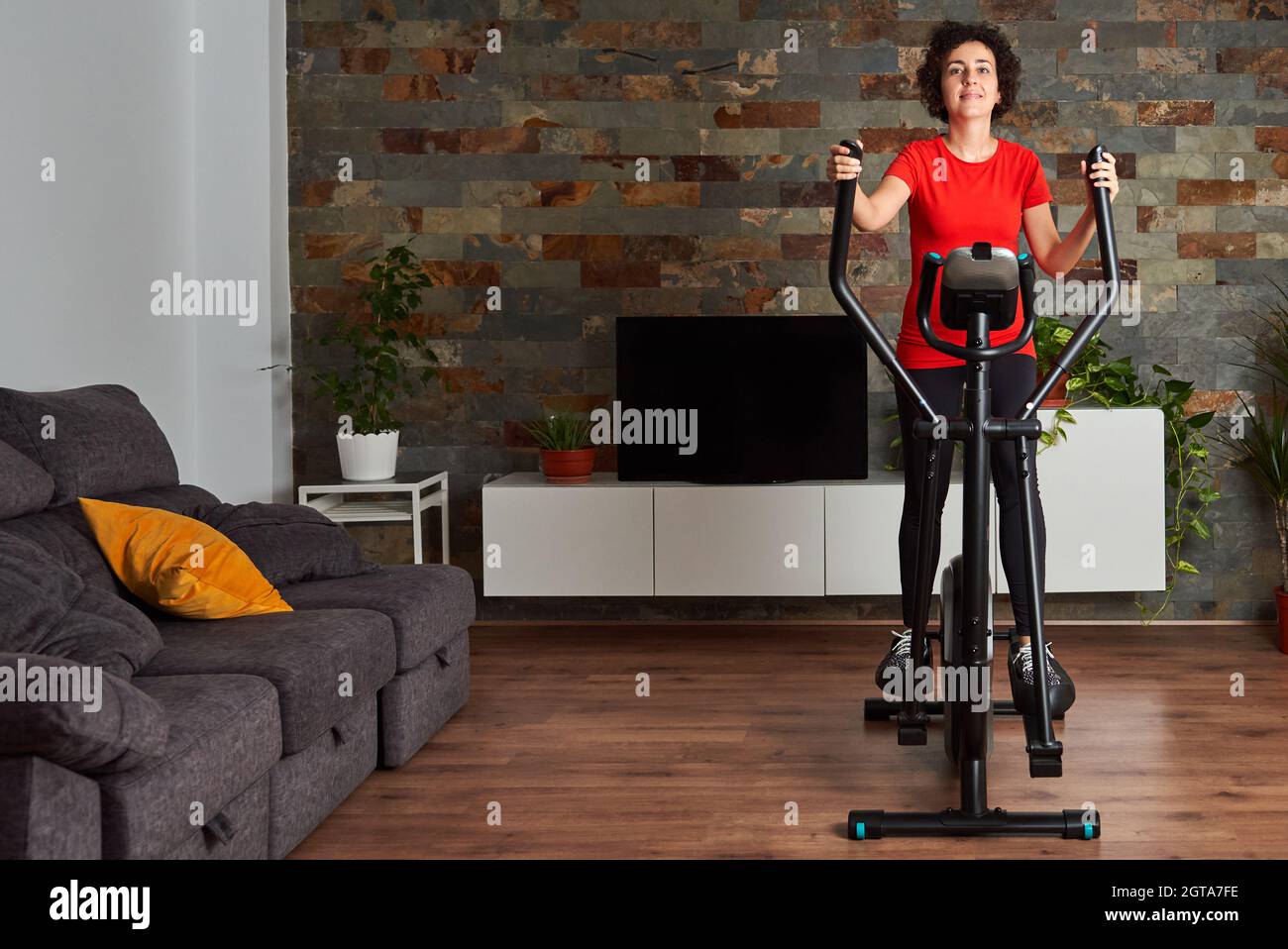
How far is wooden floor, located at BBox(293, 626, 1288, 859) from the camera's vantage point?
2.40m

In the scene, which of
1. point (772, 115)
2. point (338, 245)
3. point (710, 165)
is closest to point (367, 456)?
point (338, 245)

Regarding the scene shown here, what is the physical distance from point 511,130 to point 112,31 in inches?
55.1

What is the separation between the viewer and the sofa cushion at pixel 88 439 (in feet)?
8.98

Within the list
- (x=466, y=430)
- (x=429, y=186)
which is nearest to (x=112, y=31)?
(x=429, y=186)

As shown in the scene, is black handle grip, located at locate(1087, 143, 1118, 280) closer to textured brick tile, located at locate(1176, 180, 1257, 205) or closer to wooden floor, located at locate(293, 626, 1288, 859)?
wooden floor, located at locate(293, 626, 1288, 859)

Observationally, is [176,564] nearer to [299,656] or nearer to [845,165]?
[299,656]

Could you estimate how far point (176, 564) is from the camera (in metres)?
2.65

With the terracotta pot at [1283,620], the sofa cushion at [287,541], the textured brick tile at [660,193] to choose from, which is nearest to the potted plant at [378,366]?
the textured brick tile at [660,193]

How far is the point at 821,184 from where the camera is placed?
4.55 metres

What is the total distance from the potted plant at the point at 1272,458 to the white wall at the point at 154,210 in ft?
11.6

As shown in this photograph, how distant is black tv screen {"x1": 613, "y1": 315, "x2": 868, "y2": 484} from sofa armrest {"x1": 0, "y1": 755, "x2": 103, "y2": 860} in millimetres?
2862

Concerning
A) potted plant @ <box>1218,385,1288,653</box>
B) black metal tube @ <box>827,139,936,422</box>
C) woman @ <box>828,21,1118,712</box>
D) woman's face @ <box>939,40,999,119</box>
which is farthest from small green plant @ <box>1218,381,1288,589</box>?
black metal tube @ <box>827,139,936,422</box>
